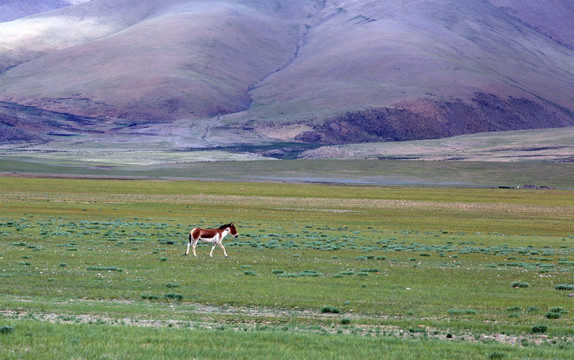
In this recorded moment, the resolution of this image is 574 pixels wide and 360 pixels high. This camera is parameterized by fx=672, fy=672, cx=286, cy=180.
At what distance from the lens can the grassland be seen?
473 inches

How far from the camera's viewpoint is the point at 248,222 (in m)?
48.6

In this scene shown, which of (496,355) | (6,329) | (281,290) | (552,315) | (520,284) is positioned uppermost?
(6,329)

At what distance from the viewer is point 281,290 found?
19.5 m

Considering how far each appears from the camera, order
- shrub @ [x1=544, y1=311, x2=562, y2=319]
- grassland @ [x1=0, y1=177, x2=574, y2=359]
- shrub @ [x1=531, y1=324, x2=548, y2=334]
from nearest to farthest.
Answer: grassland @ [x1=0, y1=177, x2=574, y2=359] → shrub @ [x1=531, y1=324, x2=548, y2=334] → shrub @ [x1=544, y1=311, x2=562, y2=319]

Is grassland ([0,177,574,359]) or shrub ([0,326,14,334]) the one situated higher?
shrub ([0,326,14,334])

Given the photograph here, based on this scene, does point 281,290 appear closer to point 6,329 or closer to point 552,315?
point 552,315

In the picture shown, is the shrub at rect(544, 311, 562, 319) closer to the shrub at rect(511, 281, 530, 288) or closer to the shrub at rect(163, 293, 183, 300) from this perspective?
the shrub at rect(511, 281, 530, 288)

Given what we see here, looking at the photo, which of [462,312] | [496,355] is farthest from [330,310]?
[496,355]

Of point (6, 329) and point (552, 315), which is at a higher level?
point (6, 329)

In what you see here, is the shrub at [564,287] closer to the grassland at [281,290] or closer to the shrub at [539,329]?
the grassland at [281,290]

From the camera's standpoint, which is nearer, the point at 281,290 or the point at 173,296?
the point at 173,296

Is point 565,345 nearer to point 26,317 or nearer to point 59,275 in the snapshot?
point 26,317

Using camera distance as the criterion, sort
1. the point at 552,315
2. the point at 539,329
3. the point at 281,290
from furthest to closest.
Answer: the point at 281,290
the point at 552,315
the point at 539,329

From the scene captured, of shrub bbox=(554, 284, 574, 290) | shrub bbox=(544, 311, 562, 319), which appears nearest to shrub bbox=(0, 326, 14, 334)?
shrub bbox=(544, 311, 562, 319)
